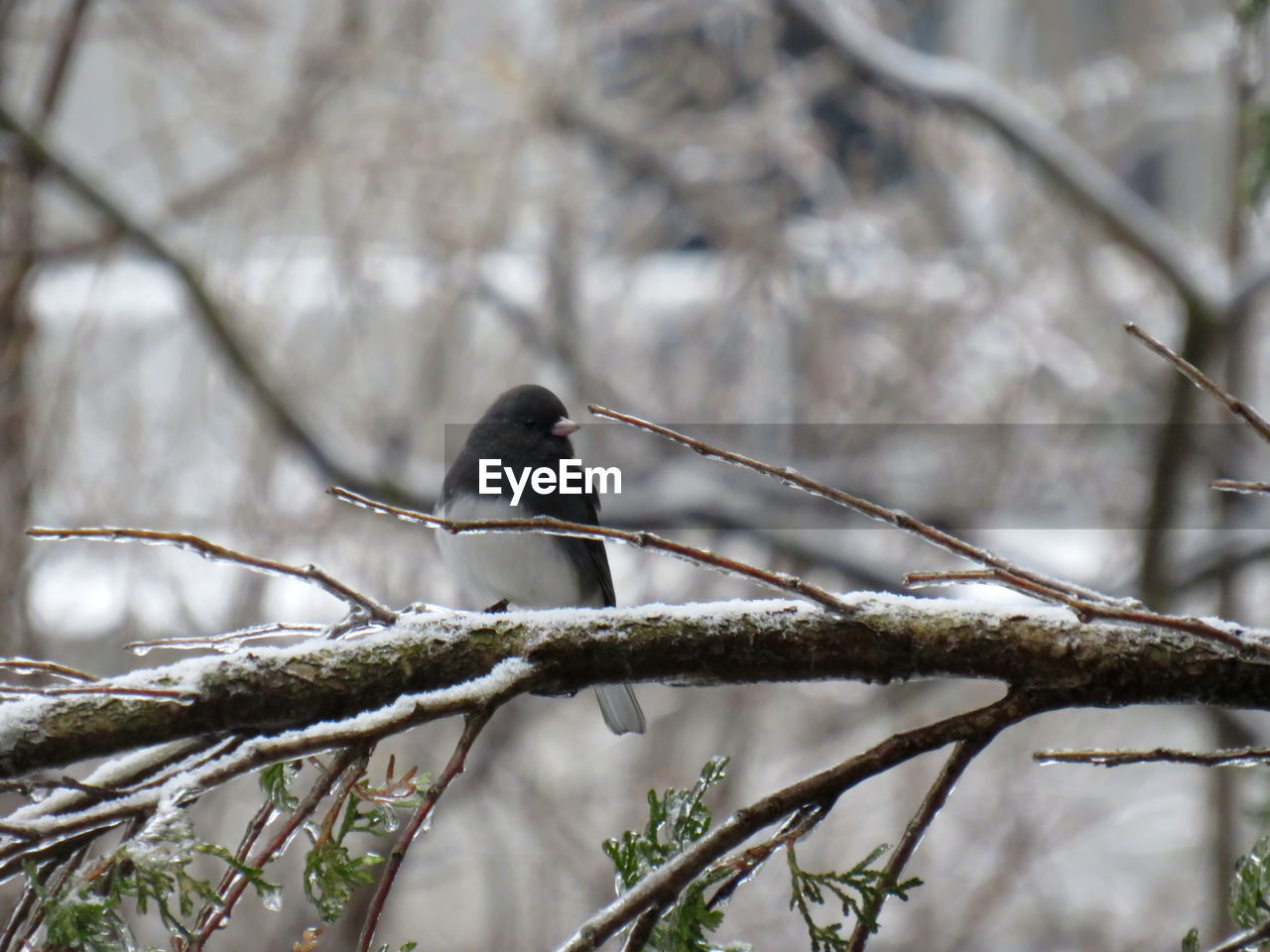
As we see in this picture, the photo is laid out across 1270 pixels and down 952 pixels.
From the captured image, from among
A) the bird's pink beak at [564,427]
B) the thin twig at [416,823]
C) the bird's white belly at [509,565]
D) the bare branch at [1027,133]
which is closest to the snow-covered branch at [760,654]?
the thin twig at [416,823]

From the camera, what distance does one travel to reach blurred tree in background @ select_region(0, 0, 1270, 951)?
2.71 metres

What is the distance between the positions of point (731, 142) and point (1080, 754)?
2.88m

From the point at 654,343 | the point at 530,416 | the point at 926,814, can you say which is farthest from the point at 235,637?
the point at 654,343

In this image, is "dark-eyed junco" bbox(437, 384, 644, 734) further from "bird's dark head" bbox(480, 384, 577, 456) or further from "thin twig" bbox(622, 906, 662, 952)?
"thin twig" bbox(622, 906, 662, 952)

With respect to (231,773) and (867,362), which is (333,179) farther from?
(231,773)

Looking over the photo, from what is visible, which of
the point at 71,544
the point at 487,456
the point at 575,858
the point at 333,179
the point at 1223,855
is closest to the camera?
the point at 487,456

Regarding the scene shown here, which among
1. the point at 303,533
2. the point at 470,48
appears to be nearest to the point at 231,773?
the point at 303,533

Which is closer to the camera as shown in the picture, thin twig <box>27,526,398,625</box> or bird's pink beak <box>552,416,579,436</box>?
thin twig <box>27,526,398,625</box>

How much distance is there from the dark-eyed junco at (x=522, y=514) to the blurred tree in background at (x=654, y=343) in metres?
0.94

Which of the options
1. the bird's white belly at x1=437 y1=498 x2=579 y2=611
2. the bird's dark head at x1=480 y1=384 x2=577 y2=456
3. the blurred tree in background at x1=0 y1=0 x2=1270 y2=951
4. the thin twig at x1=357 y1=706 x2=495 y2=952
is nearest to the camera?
the thin twig at x1=357 y1=706 x2=495 y2=952

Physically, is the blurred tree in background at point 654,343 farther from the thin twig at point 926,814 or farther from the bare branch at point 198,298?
the thin twig at point 926,814

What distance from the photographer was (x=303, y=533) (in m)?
2.97

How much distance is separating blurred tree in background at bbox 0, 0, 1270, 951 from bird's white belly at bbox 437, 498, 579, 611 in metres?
0.97


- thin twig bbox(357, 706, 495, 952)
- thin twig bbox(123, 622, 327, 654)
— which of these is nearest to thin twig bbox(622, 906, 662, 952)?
thin twig bbox(357, 706, 495, 952)
